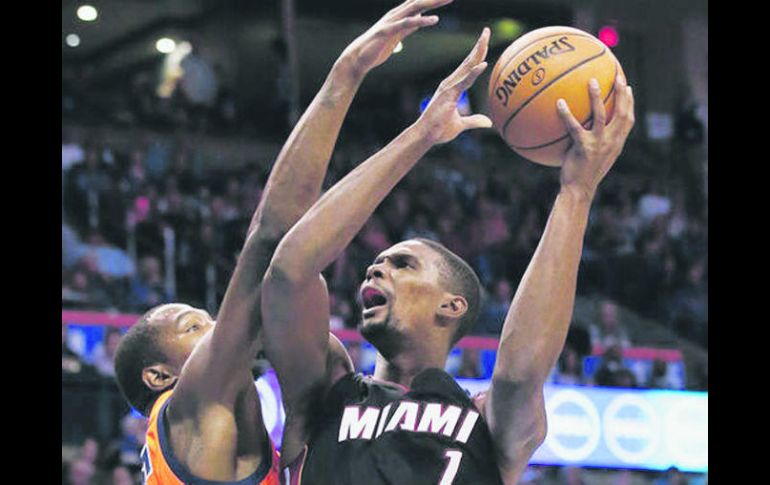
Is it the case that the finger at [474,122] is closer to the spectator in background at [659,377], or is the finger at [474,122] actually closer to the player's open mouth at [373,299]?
the player's open mouth at [373,299]

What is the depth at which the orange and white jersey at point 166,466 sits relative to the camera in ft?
13.4

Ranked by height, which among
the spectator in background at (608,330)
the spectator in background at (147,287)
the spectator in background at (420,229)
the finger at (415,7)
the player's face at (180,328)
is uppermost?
the finger at (415,7)

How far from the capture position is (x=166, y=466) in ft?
13.5

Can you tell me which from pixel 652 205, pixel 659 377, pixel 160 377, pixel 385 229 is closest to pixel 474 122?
pixel 160 377

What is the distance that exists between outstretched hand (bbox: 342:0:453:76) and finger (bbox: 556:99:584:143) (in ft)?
1.45

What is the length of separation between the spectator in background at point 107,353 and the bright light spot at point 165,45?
9.57 meters

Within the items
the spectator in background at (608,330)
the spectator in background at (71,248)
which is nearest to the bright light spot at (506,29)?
the spectator in background at (608,330)

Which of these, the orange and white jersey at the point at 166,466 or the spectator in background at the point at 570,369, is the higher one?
the orange and white jersey at the point at 166,466

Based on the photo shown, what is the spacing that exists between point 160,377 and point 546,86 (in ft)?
5.13

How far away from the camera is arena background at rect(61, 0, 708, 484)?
12305mm

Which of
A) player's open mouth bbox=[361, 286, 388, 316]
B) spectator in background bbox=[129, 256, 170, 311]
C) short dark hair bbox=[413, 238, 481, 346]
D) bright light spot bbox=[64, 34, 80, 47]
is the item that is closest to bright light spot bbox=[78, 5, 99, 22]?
bright light spot bbox=[64, 34, 80, 47]

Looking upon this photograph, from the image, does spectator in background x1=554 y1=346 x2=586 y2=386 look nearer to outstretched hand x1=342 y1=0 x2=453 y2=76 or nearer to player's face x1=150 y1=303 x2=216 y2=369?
player's face x1=150 y1=303 x2=216 y2=369
